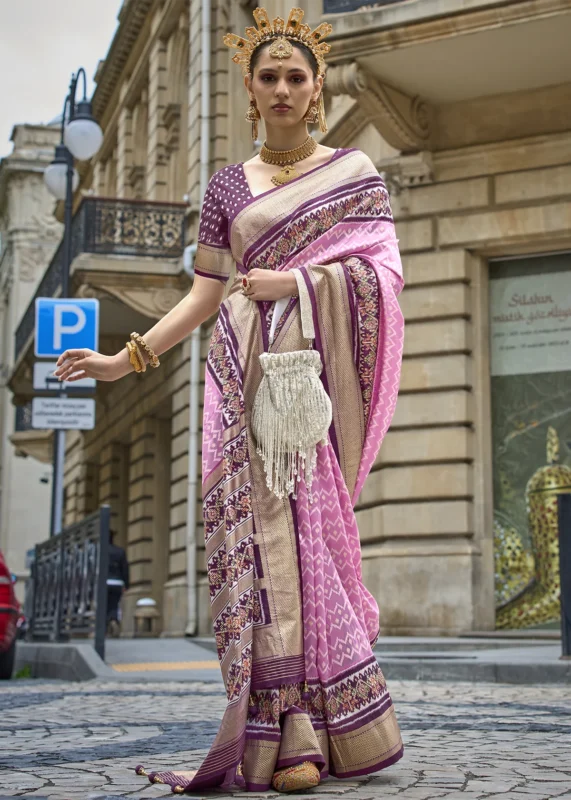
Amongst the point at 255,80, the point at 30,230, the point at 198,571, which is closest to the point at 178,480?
the point at 198,571

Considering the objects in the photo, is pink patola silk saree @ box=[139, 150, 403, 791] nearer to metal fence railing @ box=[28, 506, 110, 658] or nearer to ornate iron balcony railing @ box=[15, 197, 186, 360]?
metal fence railing @ box=[28, 506, 110, 658]

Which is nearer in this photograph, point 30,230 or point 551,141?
point 551,141

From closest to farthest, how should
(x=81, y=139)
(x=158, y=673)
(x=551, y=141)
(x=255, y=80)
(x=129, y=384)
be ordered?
(x=255, y=80) < (x=158, y=673) < (x=551, y=141) < (x=81, y=139) < (x=129, y=384)

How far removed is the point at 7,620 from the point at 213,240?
7082mm

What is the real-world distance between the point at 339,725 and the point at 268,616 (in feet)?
1.10

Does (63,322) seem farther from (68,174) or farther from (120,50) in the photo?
(120,50)

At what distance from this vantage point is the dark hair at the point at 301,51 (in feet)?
12.6

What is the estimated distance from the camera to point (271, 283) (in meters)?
3.66

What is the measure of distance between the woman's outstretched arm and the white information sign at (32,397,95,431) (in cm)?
1091

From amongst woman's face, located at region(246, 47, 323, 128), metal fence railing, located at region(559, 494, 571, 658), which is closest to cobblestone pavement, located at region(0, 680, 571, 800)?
metal fence railing, located at region(559, 494, 571, 658)

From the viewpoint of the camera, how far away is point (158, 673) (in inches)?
381

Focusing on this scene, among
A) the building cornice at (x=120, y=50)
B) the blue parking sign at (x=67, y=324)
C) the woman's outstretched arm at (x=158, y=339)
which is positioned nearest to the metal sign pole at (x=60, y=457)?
the blue parking sign at (x=67, y=324)

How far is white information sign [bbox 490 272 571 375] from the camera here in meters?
14.0

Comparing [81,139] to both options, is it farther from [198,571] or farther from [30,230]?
[30,230]
